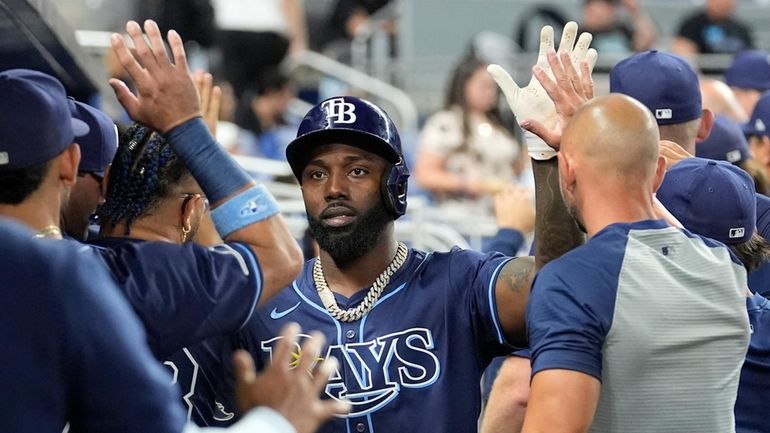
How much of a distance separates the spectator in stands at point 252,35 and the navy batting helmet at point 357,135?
22.6 ft

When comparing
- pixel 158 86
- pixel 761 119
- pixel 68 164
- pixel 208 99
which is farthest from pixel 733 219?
pixel 761 119

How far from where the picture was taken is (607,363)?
117 inches

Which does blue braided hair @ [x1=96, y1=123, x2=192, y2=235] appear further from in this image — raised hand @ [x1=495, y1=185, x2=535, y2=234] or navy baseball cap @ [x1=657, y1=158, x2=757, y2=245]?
raised hand @ [x1=495, y1=185, x2=535, y2=234]

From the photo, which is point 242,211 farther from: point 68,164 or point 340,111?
point 340,111

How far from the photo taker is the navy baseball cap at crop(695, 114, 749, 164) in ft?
17.7

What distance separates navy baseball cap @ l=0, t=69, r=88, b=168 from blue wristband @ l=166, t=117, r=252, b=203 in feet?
0.82

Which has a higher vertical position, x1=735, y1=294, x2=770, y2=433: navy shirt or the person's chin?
the person's chin

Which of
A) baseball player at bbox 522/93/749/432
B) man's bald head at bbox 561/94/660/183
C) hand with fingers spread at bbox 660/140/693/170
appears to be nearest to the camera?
baseball player at bbox 522/93/749/432

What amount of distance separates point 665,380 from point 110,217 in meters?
1.44

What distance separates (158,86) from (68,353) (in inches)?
38.5

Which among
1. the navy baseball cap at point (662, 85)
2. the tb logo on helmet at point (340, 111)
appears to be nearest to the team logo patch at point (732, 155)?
the navy baseball cap at point (662, 85)

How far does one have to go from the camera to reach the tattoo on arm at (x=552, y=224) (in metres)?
3.47

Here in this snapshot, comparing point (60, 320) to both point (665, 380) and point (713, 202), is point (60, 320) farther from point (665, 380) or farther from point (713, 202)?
point (713, 202)

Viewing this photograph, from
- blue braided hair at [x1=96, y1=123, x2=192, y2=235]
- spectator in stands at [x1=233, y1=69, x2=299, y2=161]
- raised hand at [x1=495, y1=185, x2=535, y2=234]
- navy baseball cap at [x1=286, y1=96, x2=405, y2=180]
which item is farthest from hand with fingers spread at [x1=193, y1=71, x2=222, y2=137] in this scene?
spectator in stands at [x1=233, y1=69, x2=299, y2=161]
